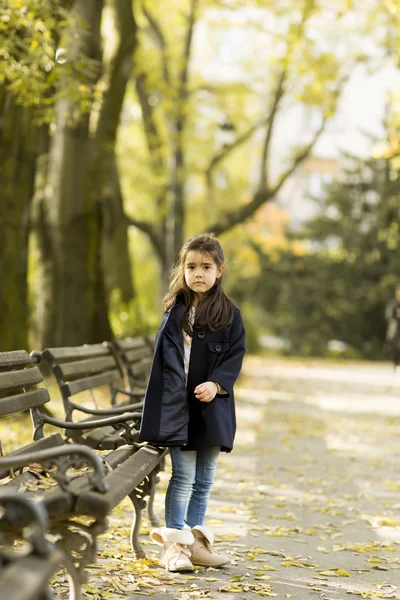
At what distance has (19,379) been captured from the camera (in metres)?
5.28

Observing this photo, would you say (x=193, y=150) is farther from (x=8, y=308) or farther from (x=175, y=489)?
(x=175, y=489)

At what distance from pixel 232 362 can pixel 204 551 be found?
1016 mm

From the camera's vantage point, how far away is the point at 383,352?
32.5 meters

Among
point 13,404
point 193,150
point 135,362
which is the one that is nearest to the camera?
point 13,404

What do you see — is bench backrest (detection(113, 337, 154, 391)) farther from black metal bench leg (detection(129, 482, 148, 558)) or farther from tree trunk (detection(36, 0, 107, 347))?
tree trunk (detection(36, 0, 107, 347))

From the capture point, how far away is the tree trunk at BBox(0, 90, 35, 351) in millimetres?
10367

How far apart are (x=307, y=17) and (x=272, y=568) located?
1493 cm

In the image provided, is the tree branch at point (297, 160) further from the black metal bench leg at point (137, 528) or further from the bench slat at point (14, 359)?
the black metal bench leg at point (137, 528)

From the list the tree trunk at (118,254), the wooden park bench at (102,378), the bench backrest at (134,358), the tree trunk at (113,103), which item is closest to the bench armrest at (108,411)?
the wooden park bench at (102,378)

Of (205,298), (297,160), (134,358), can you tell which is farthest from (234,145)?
(205,298)

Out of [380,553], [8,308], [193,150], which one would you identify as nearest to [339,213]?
[193,150]

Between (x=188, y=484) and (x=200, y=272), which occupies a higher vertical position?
(x=200, y=272)

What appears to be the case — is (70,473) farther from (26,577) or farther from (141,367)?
(141,367)

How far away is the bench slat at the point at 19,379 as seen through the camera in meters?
5.02
